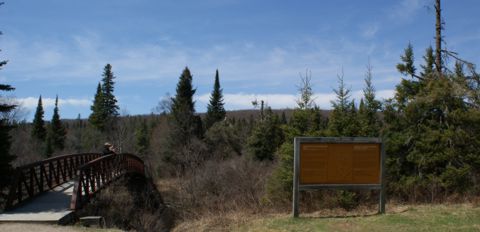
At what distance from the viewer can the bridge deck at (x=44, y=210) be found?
1106 centimetres

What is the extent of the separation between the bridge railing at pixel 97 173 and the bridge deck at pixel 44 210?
0.46 m

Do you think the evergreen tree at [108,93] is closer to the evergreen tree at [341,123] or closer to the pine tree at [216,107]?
the pine tree at [216,107]

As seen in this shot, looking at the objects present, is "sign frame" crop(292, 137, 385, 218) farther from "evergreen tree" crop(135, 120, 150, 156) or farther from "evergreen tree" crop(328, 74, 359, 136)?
"evergreen tree" crop(135, 120, 150, 156)

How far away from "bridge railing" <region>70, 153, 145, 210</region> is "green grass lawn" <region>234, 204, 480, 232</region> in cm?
562

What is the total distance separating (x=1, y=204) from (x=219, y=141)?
38708 mm

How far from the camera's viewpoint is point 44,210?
1228 cm

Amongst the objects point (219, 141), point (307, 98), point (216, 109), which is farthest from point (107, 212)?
point (216, 109)

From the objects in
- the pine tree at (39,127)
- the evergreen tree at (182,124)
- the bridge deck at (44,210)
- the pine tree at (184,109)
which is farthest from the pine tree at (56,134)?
the bridge deck at (44,210)

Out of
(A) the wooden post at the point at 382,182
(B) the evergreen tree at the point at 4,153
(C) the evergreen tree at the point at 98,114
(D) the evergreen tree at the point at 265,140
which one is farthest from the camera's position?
(C) the evergreen tree at the point at 98,114

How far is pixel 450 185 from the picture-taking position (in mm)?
16344

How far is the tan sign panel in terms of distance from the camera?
10.7m

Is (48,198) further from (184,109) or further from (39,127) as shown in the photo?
(39,127)

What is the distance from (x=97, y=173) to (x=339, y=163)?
10167 mm

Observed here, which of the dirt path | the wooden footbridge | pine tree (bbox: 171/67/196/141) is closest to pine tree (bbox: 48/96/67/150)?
pine tree (bbox: 171/67/196/141)
